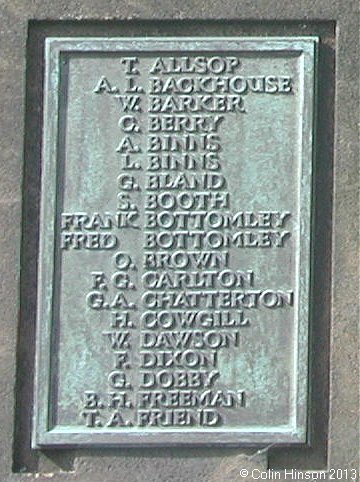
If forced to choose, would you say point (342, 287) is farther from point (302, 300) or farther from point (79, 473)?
point (79, 473)

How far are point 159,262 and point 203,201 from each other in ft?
0.81

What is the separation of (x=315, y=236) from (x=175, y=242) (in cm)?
47

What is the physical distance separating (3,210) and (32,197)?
106mm

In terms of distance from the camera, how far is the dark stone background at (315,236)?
432 centimetres

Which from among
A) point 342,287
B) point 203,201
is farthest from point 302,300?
point 203,201

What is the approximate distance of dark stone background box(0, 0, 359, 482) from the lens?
170 inches

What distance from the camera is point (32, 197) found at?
439cm

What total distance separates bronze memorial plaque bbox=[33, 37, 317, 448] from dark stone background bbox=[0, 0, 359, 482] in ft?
0.20

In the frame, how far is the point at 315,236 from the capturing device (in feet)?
14.4

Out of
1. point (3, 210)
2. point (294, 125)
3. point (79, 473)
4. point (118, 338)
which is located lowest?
point (79, 473)

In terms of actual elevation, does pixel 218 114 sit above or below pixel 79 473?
above

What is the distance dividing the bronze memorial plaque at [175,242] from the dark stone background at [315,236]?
0.06m

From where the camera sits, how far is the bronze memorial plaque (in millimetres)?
4320

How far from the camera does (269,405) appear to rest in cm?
433
